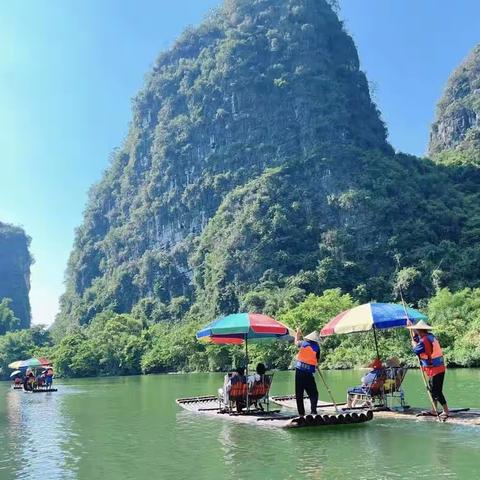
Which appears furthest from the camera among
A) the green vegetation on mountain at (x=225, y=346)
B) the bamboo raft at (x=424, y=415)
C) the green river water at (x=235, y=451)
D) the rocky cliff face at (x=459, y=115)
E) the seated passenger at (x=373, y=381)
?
the rocky cliff face at (x=459, y=115)

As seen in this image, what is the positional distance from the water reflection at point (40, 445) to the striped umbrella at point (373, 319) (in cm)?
560

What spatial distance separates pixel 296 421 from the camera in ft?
34.6

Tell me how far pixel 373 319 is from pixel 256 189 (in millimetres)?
70672

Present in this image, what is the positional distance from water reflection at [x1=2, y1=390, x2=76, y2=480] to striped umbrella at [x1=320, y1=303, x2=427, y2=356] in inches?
220

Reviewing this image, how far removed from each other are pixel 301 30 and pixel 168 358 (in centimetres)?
6568

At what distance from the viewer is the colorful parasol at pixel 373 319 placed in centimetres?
1191

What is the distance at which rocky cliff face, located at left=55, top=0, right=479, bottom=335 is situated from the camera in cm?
7019

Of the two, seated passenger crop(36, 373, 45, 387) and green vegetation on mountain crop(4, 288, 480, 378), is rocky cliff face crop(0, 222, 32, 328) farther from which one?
seated passenger crop(36, 373, 45, 387)

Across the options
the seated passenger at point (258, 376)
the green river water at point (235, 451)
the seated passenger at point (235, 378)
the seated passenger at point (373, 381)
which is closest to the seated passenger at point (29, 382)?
the green river water at point (235, 451)

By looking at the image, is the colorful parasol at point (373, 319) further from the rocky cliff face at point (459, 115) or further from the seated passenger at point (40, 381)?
the rocky cliff face at point (459, 115)

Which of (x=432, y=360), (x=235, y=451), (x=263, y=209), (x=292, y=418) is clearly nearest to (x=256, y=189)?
(x=263, y=209)

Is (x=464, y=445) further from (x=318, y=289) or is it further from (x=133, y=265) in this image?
(x=133, y=265)

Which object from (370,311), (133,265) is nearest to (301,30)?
(133,265)

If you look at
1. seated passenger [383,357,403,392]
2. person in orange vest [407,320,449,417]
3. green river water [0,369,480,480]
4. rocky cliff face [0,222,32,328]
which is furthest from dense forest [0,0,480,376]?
rocky cliff face [0,222,32,328]
